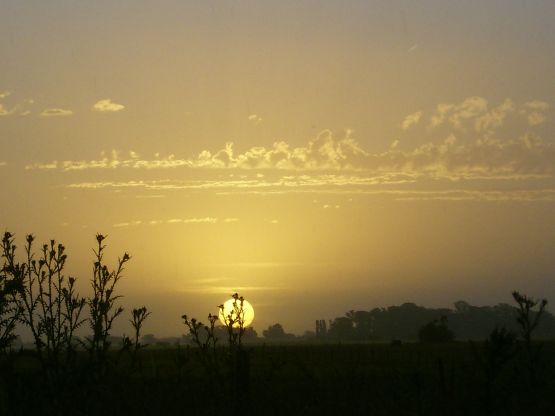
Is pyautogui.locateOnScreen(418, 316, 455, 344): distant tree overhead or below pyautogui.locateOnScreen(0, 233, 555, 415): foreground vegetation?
overhead

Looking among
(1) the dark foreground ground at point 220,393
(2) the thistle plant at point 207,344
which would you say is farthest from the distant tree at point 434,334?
(2) the thistle plant at point 207,344

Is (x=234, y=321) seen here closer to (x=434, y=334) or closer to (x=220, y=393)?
(x=220, y=393)

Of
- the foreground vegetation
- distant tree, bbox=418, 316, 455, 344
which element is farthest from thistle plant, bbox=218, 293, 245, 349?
distant tree, bbox=418, 316, 455, 344

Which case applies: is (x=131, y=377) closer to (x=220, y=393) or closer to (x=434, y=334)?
(x=220, y=393)

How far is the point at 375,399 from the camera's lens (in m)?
11.2

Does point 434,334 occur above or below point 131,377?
above

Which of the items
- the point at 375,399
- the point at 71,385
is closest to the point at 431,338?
the point at 375,399

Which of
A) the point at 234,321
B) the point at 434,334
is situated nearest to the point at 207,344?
the point at 234,321

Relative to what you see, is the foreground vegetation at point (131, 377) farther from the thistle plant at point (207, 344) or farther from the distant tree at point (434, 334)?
the distant tree at point (434, 334)

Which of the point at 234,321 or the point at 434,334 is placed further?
the point at 434,334

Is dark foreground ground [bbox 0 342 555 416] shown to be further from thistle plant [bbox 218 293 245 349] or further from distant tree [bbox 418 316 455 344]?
distant tree [bbox 418 316 455 344]

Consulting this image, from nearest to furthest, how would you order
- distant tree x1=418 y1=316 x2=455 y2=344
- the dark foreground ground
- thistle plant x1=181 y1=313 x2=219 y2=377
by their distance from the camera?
1. the dark foreground ground
2. thistle plant x1=181 y1=313 x2=219 y2=377
3. distant tree x1=418 y1=316 x2=455 y2=344

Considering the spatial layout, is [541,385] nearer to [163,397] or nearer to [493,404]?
[493,404]

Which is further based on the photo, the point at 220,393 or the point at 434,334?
the point at 434,334
